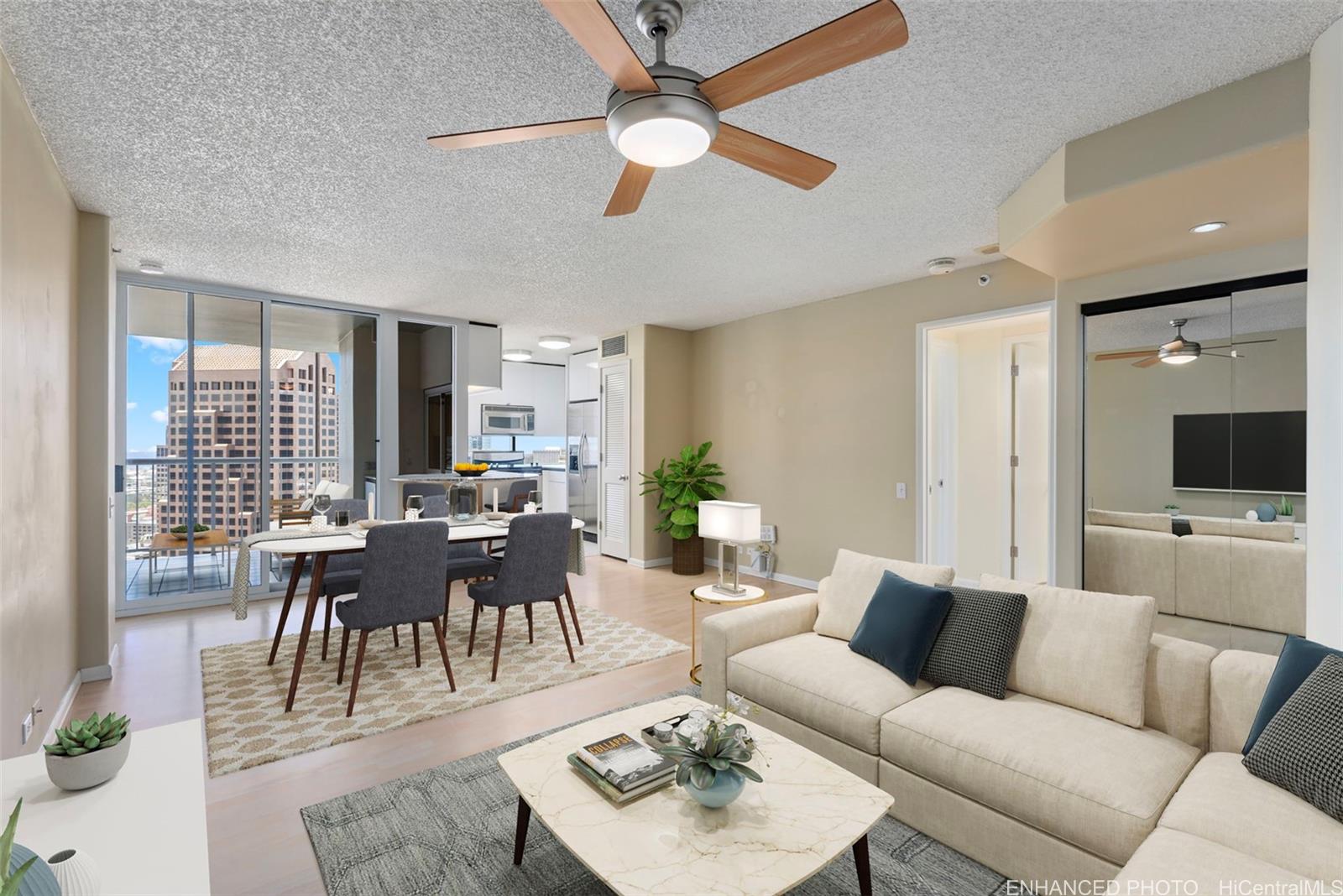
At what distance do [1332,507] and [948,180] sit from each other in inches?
76.3

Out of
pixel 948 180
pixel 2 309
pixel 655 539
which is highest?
pixel 948 180

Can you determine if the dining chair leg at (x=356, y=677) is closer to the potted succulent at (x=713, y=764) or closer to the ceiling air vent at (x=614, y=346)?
the potted succulent at (x=713, y=764)

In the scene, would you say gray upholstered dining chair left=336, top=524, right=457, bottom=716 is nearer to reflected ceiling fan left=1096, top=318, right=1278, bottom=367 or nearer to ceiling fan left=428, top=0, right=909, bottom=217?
ceiling fan left=428, top=0, right=909, bottom=217

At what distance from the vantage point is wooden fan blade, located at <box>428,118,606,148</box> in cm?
184

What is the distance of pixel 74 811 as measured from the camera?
113cm

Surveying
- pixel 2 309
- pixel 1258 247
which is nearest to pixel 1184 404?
pixel 1258 247

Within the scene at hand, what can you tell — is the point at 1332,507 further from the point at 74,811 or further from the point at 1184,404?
the point at 74,811

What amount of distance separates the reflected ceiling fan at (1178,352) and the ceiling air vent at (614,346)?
4610mm

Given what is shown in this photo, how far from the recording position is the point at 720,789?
5.12 feet

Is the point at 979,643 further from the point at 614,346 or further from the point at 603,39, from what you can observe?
the point at 614,346

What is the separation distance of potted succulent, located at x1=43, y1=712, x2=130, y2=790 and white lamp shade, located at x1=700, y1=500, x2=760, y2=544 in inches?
101

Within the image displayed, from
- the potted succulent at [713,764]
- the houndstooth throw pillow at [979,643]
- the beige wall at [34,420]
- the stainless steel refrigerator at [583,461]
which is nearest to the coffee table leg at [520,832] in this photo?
the potted succulent at [713,764]

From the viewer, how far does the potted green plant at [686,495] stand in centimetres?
617

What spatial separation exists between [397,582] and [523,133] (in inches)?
87.7
